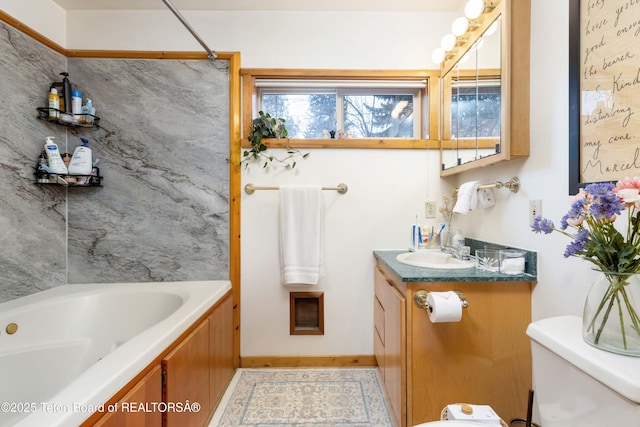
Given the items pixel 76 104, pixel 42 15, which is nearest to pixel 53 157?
pixel 76 104

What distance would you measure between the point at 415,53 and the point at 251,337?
7.52 ft

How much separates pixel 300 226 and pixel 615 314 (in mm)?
1476

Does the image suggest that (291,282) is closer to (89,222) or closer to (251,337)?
(251,337)

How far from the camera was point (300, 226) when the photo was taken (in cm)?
188

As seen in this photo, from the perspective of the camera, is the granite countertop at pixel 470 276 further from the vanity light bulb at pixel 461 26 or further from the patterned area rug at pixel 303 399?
the vanity light bulb at pixel 461 26

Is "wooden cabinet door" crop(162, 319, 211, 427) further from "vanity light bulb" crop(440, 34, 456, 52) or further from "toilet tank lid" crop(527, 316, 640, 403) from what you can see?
"vanity light bulb" crop(440, 34, 456, 52)

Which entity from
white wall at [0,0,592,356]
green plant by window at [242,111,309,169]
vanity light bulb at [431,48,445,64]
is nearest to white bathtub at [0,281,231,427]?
white wall at [0,0,592,356]

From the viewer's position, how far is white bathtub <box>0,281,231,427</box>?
2.55 ft

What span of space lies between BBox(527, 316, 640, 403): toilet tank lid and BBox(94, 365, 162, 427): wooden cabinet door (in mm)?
1227

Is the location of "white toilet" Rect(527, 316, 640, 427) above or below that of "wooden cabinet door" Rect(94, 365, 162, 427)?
above

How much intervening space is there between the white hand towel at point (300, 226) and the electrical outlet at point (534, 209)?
113 centimetres

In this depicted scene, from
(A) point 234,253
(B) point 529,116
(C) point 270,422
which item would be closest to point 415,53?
(B) point 529,116

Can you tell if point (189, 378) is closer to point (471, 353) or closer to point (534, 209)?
point (471, 353)

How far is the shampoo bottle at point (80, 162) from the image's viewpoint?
1.75m
